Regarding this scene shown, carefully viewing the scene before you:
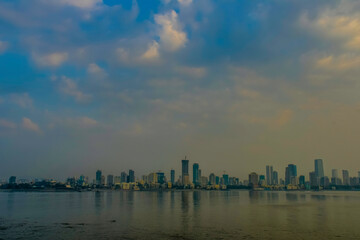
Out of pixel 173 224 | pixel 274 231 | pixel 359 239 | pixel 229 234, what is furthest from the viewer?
pixel 173 224

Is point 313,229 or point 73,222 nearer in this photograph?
point 313,229

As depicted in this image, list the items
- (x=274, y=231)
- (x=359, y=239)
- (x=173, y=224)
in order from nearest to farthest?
(x=359, y=239) < (x=274, y=231) < (x=173, y=224)

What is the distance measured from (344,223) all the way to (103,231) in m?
49.8

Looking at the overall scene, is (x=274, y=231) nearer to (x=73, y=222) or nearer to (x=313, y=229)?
(x=313, y=229)

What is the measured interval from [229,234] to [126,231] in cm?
1780

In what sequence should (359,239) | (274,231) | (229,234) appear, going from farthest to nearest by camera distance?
1. (274,231)
2. (229,234)
3. (359,239)

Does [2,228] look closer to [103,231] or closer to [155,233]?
[103,231]

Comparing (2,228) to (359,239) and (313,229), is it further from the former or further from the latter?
(359,239)

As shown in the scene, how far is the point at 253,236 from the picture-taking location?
4581 cm

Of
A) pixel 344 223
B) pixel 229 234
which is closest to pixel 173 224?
pixel 229 234

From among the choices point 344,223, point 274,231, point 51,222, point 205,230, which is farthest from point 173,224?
point 344,223

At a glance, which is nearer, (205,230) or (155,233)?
(155,233)

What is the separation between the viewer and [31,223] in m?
58.2

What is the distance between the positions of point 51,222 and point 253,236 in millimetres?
42146
